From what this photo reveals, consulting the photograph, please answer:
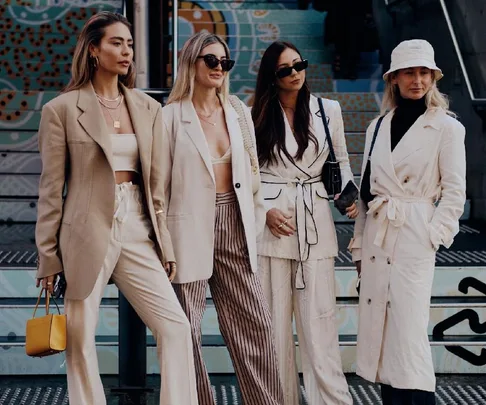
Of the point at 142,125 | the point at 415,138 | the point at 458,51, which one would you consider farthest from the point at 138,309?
the point at 458,51

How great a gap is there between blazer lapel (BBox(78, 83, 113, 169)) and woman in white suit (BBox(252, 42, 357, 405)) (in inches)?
38.0

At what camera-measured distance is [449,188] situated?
4.98 m

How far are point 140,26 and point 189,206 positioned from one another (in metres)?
1.62

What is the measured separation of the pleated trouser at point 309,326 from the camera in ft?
16.9

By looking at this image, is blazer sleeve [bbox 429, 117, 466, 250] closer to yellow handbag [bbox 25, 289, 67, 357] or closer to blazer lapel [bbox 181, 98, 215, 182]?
blazer lapel [bbox 181, 98, 215, 182]

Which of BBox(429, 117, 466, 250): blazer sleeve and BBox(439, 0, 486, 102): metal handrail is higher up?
BBox(439, 0, 486, 102): metal handrail

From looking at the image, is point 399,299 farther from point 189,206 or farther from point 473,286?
point 473,286

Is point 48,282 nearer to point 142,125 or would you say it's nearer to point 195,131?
point 142,125

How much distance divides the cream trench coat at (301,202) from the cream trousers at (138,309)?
0.78 meters

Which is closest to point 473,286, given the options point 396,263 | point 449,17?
point 396,263

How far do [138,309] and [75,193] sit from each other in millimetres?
530

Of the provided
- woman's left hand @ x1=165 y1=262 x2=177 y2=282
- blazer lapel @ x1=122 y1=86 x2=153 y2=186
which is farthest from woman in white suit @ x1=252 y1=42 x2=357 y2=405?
blazer lapel @ x1=122 y1=86 x2=153 y2=186

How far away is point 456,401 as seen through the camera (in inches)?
230

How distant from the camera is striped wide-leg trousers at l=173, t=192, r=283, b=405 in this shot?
488 centimetres
